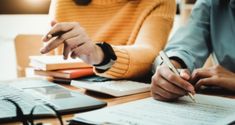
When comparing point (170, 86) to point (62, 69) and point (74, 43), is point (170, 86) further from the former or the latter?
point (62, 69)

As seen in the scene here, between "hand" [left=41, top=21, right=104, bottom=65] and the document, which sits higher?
"hand" [left=41, top=21, right=104, bottom=65]

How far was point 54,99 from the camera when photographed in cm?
84

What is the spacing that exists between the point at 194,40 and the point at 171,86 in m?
0.49

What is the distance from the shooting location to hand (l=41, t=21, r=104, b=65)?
0.97 m

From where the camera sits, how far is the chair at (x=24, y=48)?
1.94 meters

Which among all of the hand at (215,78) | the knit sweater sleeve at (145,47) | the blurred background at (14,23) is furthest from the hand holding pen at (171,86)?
the blurred background at (14,23)

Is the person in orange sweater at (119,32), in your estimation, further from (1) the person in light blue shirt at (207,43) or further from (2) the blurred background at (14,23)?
(2) the blurred background at (14,23)

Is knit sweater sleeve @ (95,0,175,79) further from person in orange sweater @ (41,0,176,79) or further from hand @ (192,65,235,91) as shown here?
hand @ (192,65,235,91)

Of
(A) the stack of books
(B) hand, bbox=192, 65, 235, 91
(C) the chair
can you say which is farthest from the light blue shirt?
(C) the chair

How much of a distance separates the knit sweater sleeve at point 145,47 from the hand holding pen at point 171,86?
243 millimetres

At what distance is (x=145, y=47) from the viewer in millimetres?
1274

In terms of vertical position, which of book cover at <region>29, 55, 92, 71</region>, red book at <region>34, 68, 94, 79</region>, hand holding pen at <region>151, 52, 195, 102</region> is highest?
hand holding pen at <region>151, 52, 195, 102</region>

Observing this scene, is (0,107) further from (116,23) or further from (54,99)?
(116,23)

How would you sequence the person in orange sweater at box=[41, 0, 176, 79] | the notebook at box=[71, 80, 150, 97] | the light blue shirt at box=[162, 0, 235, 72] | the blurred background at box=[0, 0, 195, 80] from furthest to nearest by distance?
the blurred background at box=[0, 0, 195, 80], the light blue shirt at box=[162, 0, 235, 72], the person in orange sweater at box=[41, 0, 176, 79], the notebook at box=[71, 80, 150, 97]
